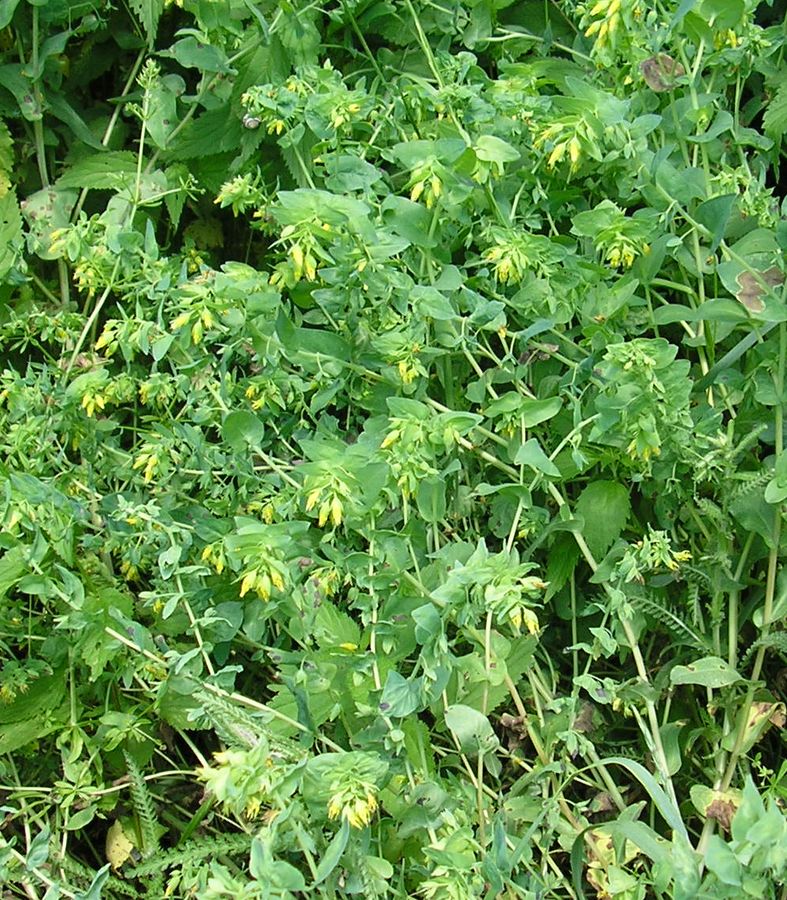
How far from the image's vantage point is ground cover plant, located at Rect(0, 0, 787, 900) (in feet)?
4.85

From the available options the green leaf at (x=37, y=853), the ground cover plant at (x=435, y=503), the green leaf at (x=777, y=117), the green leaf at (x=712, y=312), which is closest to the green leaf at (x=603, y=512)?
the ground cover plant at (x=435, y=503)

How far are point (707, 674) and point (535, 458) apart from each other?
14.6 inches

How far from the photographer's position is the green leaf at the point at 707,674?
1.57 metres

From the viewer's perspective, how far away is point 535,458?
1575mm

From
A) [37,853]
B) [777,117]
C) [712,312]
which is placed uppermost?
[777,117]

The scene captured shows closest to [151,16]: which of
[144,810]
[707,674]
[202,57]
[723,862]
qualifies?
[202,57]

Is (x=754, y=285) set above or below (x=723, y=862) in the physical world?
above

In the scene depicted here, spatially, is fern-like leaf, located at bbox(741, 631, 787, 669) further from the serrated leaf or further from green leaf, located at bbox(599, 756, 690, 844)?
the serrated leaf

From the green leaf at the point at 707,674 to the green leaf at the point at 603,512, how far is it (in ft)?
0.69

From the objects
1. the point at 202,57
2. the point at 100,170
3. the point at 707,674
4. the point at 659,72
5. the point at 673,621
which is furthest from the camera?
the point at 100,170

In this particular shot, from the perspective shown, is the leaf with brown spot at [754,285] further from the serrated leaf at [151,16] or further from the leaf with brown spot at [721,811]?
the serrated leaf at [151,16]

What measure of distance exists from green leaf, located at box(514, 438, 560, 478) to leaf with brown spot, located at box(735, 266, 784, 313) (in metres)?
0.35

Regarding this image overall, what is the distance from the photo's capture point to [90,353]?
219 cm

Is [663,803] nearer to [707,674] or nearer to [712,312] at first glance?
[707,674]
